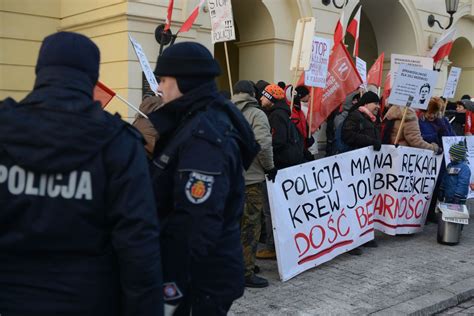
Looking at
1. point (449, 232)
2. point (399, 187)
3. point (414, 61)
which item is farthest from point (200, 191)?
point (414, 61)

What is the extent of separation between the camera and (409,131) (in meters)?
7.41

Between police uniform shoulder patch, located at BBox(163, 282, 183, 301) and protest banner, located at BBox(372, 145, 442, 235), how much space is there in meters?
4.77

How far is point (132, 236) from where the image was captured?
1.95 meters

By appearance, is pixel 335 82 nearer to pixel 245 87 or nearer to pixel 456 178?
pixel 456 178

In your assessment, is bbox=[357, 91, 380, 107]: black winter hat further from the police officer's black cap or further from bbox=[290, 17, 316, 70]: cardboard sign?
Result: the police officer's black cap

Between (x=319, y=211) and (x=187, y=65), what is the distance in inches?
144

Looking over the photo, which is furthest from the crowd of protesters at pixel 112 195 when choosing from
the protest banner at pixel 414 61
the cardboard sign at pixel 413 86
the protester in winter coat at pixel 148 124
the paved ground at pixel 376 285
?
the protest banner at pixel 414 61

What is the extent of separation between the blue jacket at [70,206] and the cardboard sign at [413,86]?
562 cm

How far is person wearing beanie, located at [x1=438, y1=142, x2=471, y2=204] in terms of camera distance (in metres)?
7.01

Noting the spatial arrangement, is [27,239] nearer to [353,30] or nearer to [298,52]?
[298,52]

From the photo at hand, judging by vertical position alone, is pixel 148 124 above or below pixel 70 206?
above

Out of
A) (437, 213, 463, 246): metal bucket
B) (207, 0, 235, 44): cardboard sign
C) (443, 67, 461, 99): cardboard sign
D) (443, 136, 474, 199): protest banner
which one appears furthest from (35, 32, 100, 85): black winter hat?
(443, 67, 461, 99): cardboard sign

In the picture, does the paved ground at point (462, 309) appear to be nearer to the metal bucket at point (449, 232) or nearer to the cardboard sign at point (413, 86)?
the metal bucket at point (449, 232)

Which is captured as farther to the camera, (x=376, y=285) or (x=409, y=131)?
(x=409, y=131)
